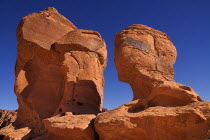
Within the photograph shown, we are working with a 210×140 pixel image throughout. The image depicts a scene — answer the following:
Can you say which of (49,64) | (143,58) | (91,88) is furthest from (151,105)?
(49,64)

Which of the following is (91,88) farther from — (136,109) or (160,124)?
(160,124)

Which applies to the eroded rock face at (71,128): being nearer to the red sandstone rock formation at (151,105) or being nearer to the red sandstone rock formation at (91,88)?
the red sandstone rock formation at (91,88)

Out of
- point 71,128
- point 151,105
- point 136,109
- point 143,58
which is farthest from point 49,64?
point 151,105

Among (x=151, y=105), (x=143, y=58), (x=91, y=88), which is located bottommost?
(x=151, y=105)

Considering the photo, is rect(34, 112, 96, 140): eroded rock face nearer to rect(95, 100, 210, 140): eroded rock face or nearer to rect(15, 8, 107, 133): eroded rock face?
rect(95, 100, 210, 140): eroded rock face

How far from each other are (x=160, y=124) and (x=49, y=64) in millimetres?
7070

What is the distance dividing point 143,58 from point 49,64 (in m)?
4.96

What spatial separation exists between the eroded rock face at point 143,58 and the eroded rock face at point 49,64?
55.7 inches

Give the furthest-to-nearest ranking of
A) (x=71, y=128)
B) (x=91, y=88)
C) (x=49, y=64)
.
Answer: (x=49, y=64), (x=91, y=88), (x=71, y=128)

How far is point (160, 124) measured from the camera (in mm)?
4961

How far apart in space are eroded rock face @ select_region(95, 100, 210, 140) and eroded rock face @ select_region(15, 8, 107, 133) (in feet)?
10.6

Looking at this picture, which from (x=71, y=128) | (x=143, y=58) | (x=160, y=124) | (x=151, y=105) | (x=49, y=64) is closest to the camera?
(x=160, y=124)

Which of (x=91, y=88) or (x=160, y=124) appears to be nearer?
(x=160, y=124)

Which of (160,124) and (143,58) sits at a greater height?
(143,58)
